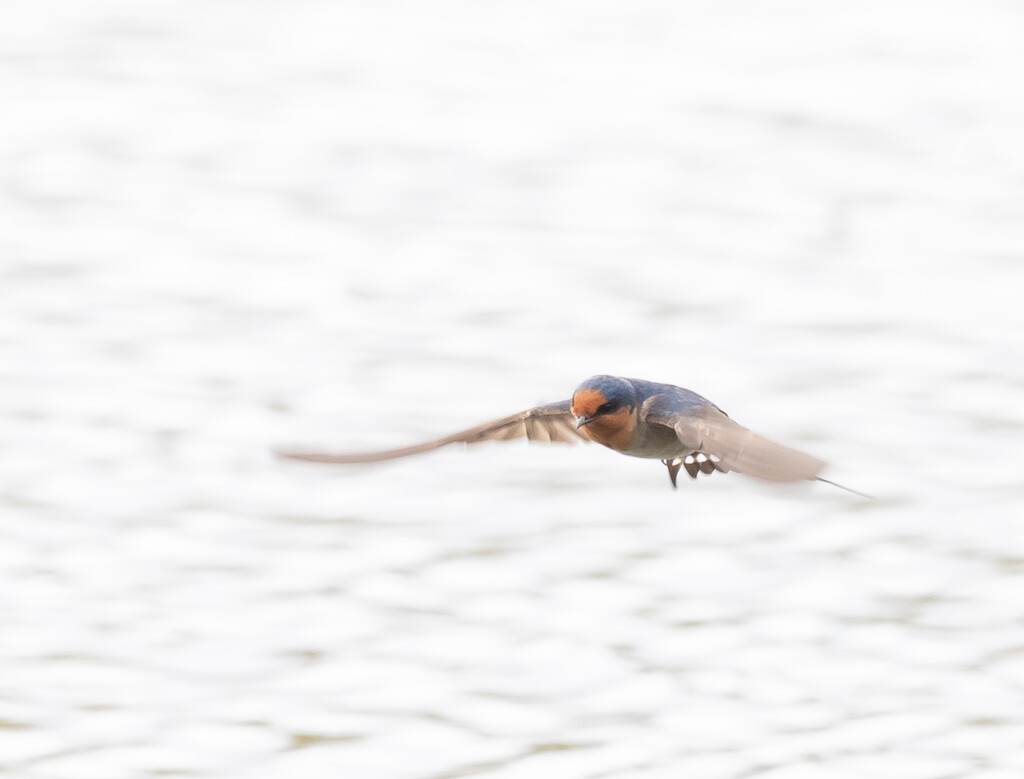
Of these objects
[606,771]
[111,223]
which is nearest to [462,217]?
[111,223]

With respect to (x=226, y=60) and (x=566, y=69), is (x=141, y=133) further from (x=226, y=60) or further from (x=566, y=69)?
(x=566, y=69)

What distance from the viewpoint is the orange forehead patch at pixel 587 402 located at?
3.94 meters

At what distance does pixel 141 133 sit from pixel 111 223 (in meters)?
1.27

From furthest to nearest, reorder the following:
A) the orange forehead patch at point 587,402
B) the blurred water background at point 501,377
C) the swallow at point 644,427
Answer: the blurred water background at point 501,377 < the orange forehead patch at point 587,402 < the swallow at point 644,427

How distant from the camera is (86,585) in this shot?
21.0 feet

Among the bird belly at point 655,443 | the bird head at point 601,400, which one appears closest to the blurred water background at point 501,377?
the bird belly at point 655,443

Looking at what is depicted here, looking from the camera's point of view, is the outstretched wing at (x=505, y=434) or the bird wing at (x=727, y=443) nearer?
the bird wing at (x=727, y=443)

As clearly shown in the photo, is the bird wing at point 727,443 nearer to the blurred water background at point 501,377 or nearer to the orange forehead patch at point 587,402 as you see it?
the orange forehead patch at point 587,402

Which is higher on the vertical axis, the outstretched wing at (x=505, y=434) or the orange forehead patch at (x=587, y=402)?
the orange forehead patch at (x=587, y=402)

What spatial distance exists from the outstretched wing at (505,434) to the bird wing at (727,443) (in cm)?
34

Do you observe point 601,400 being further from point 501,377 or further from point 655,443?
point 501,377

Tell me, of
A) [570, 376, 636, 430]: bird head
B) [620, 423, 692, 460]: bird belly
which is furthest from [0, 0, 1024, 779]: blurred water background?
[570, 376, 636, 430]: bird head

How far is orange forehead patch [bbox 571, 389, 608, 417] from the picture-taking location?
3938 mm

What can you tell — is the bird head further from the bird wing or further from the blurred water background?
the blurred water background
